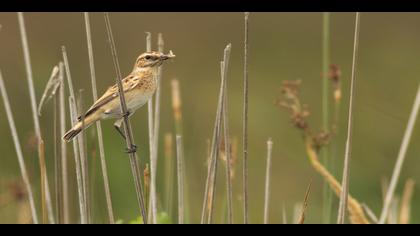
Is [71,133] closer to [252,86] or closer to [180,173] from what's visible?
[180,173]

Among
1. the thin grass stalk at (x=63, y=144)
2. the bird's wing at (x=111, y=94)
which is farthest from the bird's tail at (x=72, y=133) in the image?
the bird's wing at (x=111, y=94)

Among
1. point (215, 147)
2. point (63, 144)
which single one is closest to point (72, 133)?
point (63, 144)

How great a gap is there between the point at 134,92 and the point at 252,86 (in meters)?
5.55

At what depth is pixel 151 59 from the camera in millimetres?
4188

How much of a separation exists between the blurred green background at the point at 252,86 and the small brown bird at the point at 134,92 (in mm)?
1864

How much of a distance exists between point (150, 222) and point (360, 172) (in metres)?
4.05

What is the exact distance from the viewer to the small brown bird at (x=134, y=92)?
4.12 metres

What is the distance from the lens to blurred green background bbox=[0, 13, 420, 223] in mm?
7445

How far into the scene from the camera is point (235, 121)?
30.1 feet

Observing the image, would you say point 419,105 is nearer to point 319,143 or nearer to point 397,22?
point 319,143

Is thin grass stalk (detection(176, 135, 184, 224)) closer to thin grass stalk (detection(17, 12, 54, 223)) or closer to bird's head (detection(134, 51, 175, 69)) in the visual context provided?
bird's head (detection(134, 51, 175, 69))

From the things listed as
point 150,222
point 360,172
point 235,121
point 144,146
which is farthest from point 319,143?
point 235,121

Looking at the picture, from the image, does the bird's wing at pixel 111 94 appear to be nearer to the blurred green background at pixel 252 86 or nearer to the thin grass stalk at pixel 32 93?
the thin grass stalk at pixel 32 93

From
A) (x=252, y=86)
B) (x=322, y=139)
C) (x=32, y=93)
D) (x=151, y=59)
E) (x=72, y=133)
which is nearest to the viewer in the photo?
(x=72, y=133)
